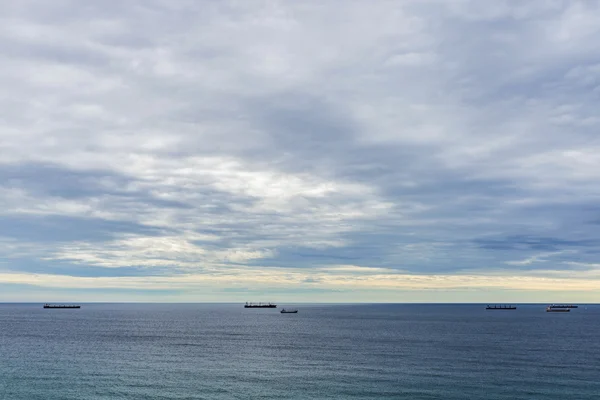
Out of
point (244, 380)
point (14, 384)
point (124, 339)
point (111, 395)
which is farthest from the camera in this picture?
point (124, 339)

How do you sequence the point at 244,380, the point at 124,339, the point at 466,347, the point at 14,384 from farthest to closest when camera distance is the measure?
the point at 124,339, the point at 466,347, the point at 244,380, the point at 14,384

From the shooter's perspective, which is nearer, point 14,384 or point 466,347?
point 14,384

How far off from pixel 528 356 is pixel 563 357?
7.41 m

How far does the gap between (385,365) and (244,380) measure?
1242 inches

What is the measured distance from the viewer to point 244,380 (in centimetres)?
9288

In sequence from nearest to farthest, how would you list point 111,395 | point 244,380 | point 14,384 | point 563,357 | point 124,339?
point 111,395
point 14,384
point 244,380
point 563,357
point 124,339

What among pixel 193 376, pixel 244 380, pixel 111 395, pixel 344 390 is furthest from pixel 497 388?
pixel 111 395

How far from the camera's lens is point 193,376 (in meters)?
96.2

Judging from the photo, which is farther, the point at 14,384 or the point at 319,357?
the point at 319,357

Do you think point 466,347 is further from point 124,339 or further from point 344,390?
point 124,339

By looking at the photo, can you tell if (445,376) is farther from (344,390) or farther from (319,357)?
(319,357)

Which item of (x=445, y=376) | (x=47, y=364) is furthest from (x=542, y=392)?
(x=47, y=364)

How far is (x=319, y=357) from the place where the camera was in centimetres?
12244

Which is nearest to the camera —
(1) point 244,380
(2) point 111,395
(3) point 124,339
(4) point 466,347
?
(2) point 111,395
